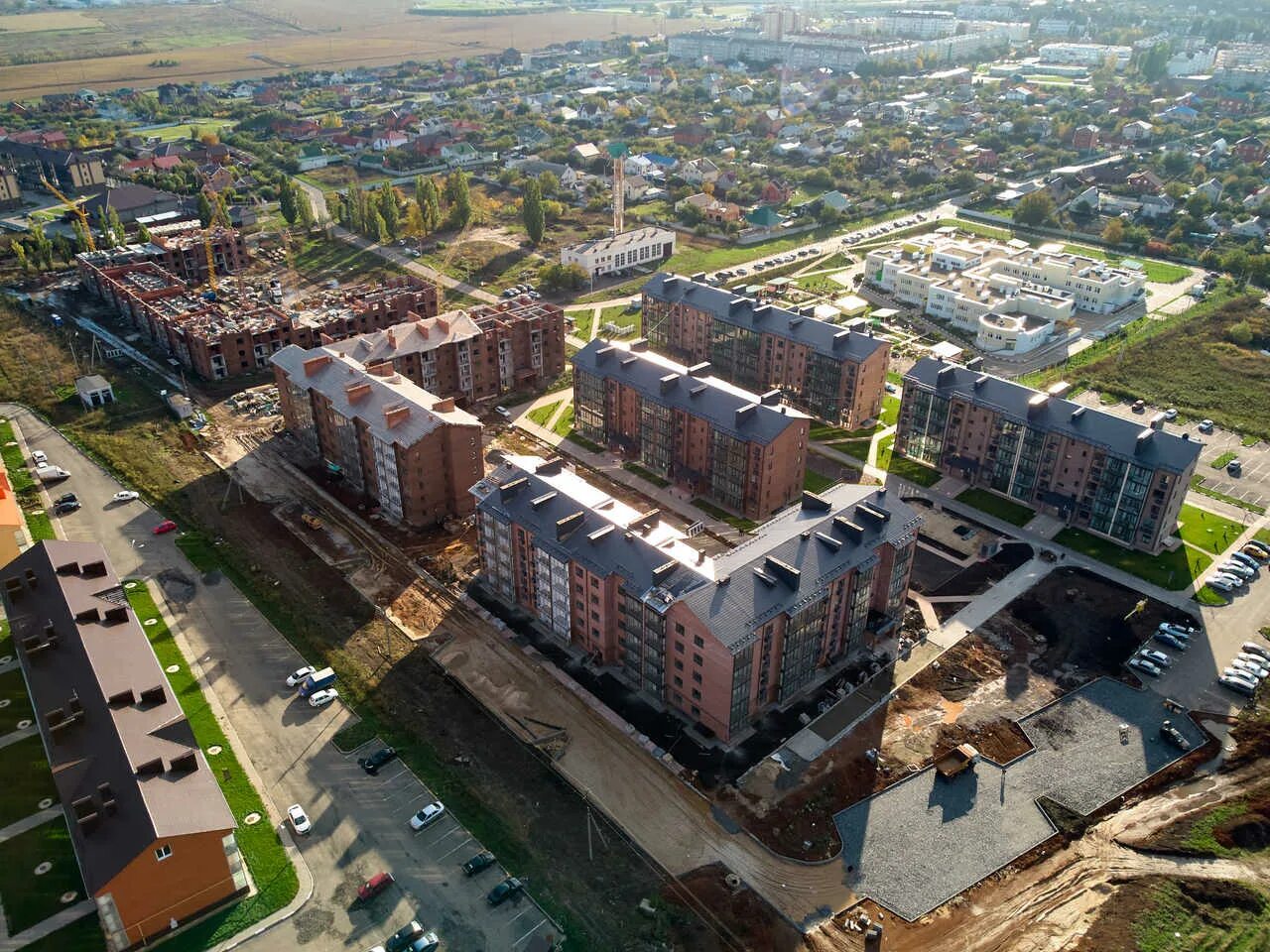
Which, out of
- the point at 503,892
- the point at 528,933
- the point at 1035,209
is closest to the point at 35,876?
the point at 503,892

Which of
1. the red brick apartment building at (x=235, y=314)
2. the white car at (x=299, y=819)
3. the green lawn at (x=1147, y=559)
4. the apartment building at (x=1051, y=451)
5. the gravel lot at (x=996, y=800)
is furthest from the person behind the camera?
the red brick apartment building at (x=235, y=314)

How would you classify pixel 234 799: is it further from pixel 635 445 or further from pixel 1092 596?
pixel 1092 596

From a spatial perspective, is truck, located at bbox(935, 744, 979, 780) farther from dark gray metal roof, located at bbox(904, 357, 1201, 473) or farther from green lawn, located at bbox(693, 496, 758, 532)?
dark gray metal roof, located at bbox(904, 357, 1201, 473)

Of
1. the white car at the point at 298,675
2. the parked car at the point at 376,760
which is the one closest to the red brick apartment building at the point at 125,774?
the parked car at the point at 376,760

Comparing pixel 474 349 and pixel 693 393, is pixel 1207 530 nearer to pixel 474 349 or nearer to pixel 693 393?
pixel 693 393

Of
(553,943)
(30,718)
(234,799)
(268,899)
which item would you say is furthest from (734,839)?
(30,718)

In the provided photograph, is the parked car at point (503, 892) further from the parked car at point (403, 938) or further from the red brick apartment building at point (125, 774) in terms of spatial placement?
the red brick apartment building at point (125, 774)
